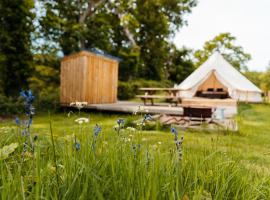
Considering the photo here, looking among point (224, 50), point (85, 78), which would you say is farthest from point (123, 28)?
point (224, 50)

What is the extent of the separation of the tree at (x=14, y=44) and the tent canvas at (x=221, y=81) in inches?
347

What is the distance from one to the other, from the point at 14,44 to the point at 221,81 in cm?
1137

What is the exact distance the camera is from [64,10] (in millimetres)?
18000

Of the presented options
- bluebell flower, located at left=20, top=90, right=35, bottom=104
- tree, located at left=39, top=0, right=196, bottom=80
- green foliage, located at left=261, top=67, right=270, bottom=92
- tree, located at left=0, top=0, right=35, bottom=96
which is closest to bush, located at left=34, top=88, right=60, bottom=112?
tree, located at left=0, top=0, right=35, bottom=96

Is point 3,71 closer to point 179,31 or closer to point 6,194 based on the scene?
point 6,194

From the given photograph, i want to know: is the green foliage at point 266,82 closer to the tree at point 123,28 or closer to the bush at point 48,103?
the tree at point 123,28

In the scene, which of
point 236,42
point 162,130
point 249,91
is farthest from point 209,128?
point 236,42

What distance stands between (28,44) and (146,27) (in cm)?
1267

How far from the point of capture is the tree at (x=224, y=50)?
121ft

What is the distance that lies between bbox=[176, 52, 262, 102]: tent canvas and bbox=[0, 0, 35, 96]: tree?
28.9ft

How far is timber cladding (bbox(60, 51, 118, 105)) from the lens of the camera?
1066 cm

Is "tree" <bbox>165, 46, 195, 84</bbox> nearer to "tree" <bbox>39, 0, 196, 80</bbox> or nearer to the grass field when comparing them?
"tree" <bbox>39, 0, 196, 80</bbox>

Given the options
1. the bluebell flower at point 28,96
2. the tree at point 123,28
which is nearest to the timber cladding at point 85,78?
the tree at point 123,28

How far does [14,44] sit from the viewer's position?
11.0m
